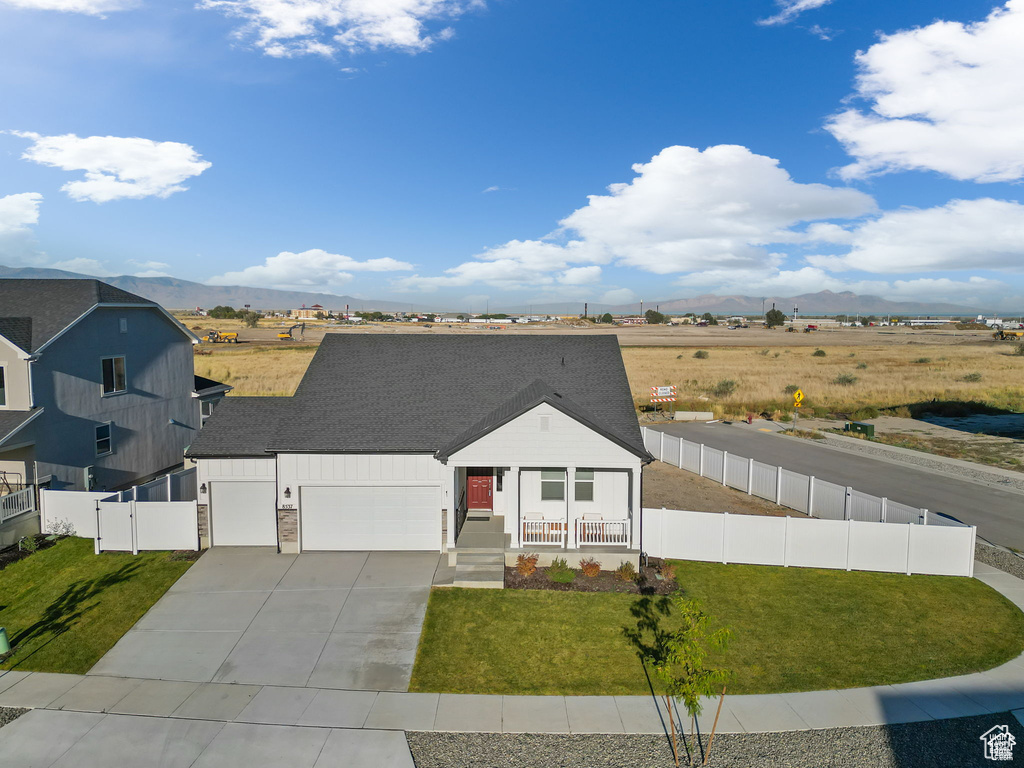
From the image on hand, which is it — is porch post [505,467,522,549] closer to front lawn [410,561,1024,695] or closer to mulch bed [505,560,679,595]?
mulch bed [505,560,679,595]

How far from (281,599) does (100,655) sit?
367 centimetres

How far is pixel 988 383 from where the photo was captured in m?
50.5

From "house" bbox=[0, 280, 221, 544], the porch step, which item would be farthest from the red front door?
"house" bbox=[0, 280, 221, 544]

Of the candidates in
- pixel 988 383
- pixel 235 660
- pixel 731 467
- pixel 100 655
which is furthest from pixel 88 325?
pixel 988 383

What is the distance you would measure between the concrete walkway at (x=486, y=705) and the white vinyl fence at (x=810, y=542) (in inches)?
190

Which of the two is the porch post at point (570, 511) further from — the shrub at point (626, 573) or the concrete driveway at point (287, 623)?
the concrete driveway at point (287, 623)

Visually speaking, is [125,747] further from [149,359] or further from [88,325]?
[149,359]

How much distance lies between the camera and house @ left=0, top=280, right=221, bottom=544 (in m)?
18.7

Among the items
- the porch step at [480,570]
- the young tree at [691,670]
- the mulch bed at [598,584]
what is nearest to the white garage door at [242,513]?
the porch step at [480,570]

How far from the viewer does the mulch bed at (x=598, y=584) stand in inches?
586

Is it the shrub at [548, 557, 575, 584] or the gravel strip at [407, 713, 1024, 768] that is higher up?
the shrub at [548, 557, 575, 584]

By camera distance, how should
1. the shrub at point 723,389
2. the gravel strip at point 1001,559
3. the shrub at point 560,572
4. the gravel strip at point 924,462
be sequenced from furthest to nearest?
the shrub at point 723,389 < the gravel strip at point 924,462 < the gravel strip at point 1001,559 < the shrub at point 560,572

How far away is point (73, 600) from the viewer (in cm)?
1431

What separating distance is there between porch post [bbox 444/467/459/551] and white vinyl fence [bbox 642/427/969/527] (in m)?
12.4
